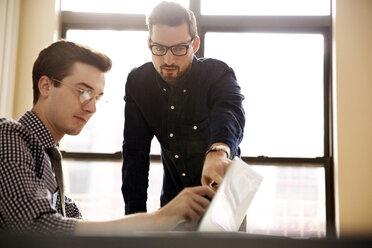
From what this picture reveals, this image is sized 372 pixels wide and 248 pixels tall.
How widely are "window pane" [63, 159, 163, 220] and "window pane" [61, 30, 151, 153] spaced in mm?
124

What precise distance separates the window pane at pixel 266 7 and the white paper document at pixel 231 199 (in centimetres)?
278

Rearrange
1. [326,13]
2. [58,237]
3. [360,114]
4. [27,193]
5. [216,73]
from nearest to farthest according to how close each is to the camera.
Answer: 1. [58,237]
2. [27,193]
3. [216,73]
4. [360,114]
5. [326,13]

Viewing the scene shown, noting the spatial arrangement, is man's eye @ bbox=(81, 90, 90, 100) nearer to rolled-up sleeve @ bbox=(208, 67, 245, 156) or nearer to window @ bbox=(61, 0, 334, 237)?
rolled-up sleeve @ bbox=(208, 67, 245, 156)

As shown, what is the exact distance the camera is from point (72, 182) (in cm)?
345

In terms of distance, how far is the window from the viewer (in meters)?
3.35

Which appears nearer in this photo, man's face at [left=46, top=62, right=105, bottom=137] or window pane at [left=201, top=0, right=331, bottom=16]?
man's face at [left=46, top=62, right=105, bottom=137]

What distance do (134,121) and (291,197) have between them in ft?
6.69

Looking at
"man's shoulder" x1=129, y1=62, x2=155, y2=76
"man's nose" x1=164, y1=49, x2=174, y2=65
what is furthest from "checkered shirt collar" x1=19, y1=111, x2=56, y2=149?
"man's shoulder" x1=129, y1=62, x2=155, y2=76

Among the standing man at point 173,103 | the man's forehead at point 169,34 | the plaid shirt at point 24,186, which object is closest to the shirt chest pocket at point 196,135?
the standing man at point 173,103

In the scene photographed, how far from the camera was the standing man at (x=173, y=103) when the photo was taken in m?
1.52

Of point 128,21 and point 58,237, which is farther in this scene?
point 128,21

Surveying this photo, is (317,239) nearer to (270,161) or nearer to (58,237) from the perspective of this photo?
(58,237)

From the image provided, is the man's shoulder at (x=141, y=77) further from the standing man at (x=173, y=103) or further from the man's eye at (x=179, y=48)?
the man's eye at (x=179, y=48)

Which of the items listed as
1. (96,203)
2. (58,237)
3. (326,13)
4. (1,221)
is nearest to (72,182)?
(96,203)
